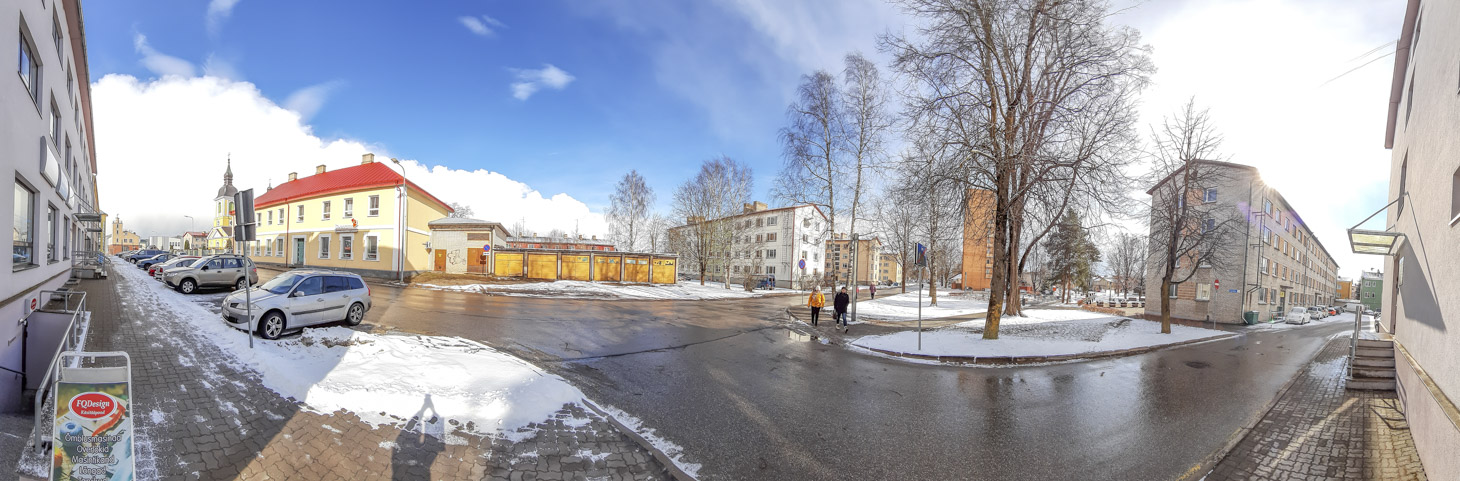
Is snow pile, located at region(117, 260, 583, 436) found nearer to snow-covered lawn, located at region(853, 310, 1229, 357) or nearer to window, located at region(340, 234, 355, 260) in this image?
snow-covered lawn, located at region(853, 310, 1229, 357)

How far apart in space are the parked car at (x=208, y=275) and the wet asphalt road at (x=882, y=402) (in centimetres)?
940

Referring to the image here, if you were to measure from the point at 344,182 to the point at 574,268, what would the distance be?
16.0 m

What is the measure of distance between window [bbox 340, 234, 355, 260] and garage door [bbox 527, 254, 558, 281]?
10309mm

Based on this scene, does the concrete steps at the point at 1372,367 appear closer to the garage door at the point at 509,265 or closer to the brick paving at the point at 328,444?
the brick paving at the point at 328,444

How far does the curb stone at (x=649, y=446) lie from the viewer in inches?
165

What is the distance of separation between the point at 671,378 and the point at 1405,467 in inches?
348

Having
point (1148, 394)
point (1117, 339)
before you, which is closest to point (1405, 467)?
point (1148, 394)

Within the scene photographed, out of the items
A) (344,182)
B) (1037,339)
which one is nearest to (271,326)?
(1037,339)

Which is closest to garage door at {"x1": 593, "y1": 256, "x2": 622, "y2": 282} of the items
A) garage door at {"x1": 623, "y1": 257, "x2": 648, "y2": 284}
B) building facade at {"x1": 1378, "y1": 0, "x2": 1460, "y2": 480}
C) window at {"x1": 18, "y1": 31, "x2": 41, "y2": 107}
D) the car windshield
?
garage door at {"x1": 623, "y1": 257, "x2": 648, "y2": 284}

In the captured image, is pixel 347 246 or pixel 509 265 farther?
pixel 509 265

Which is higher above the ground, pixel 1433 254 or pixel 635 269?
pixel 1433 254

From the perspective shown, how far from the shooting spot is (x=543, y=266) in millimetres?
32094

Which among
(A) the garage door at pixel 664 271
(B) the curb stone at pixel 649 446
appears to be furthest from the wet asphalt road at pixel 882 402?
(A) the garage door at pixel 664 271

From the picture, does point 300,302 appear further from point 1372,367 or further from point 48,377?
point 1372,367
